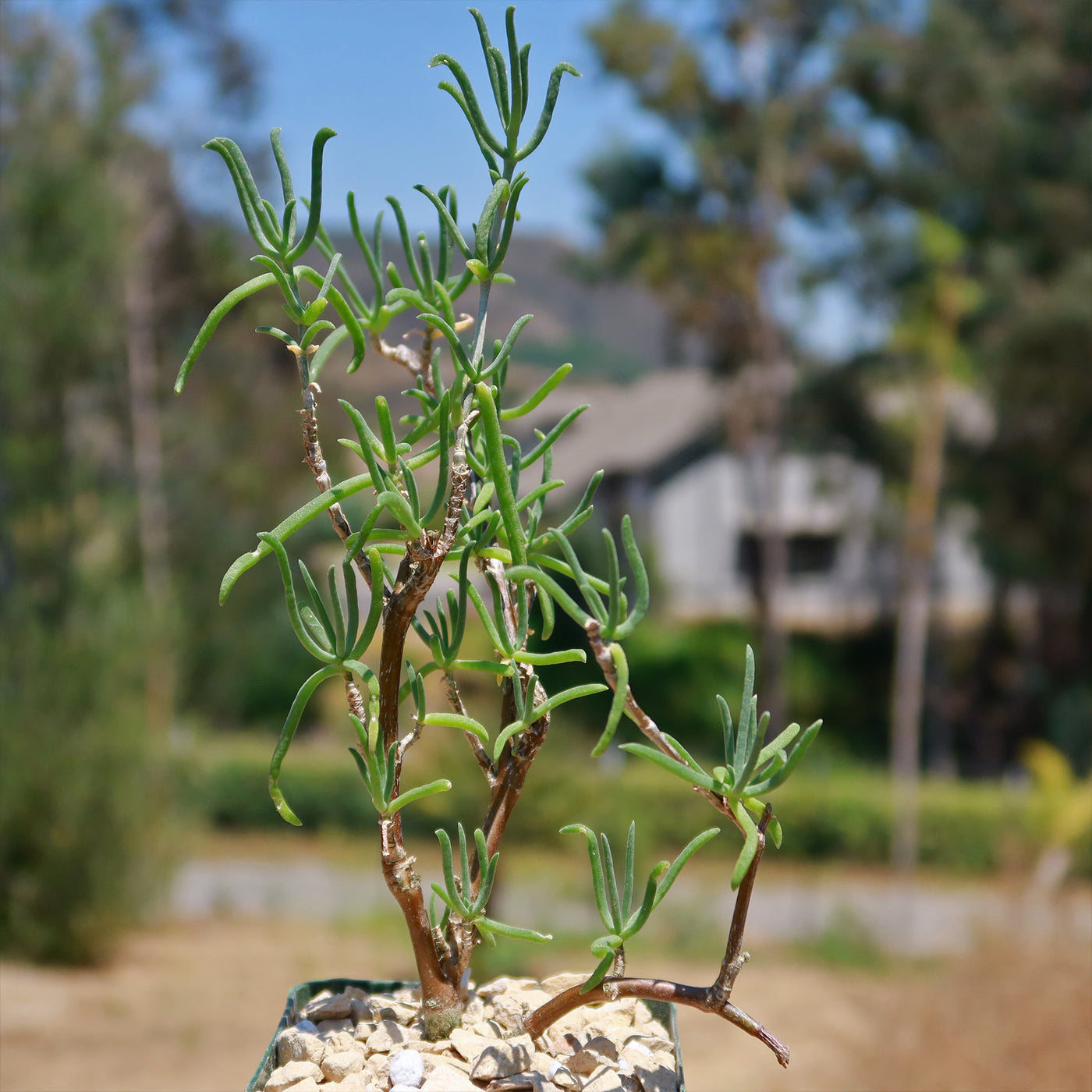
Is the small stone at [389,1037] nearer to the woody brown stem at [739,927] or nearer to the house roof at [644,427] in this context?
the woody brown stem at [739,927]

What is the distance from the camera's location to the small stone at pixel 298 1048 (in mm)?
850

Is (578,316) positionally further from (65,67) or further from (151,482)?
(65,67)

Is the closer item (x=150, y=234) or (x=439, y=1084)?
(x=439, y=1084)

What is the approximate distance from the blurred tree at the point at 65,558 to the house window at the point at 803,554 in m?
11.4

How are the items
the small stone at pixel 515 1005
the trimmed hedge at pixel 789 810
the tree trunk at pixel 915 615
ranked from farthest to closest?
1. the tree trunk at pixel 915 615
2. the trimmed hedge at pixel 789 810
3. the small stone at pixel 515 1005

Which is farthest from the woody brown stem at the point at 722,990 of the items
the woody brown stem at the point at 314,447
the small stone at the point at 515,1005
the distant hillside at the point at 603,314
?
the distant hillside at the point at 603,314

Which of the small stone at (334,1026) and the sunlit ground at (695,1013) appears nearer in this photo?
the small stone at (334,1026)

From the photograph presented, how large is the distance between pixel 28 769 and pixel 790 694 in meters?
10.1

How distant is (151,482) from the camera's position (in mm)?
10305

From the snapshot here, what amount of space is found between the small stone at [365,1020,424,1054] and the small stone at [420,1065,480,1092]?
8 centimetres

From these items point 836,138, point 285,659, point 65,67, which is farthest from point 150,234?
point 836,138

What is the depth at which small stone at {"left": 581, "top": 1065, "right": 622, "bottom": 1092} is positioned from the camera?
0.82 meters

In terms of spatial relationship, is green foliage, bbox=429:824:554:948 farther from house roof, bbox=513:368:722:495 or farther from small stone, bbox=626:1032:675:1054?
house roof, bbox=513:368:722:495

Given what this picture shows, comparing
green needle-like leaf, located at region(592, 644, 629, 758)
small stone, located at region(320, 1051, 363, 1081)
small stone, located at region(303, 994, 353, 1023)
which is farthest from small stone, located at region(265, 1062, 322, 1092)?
green needle-like leaf, located at region(592, 644, 629, 758)
